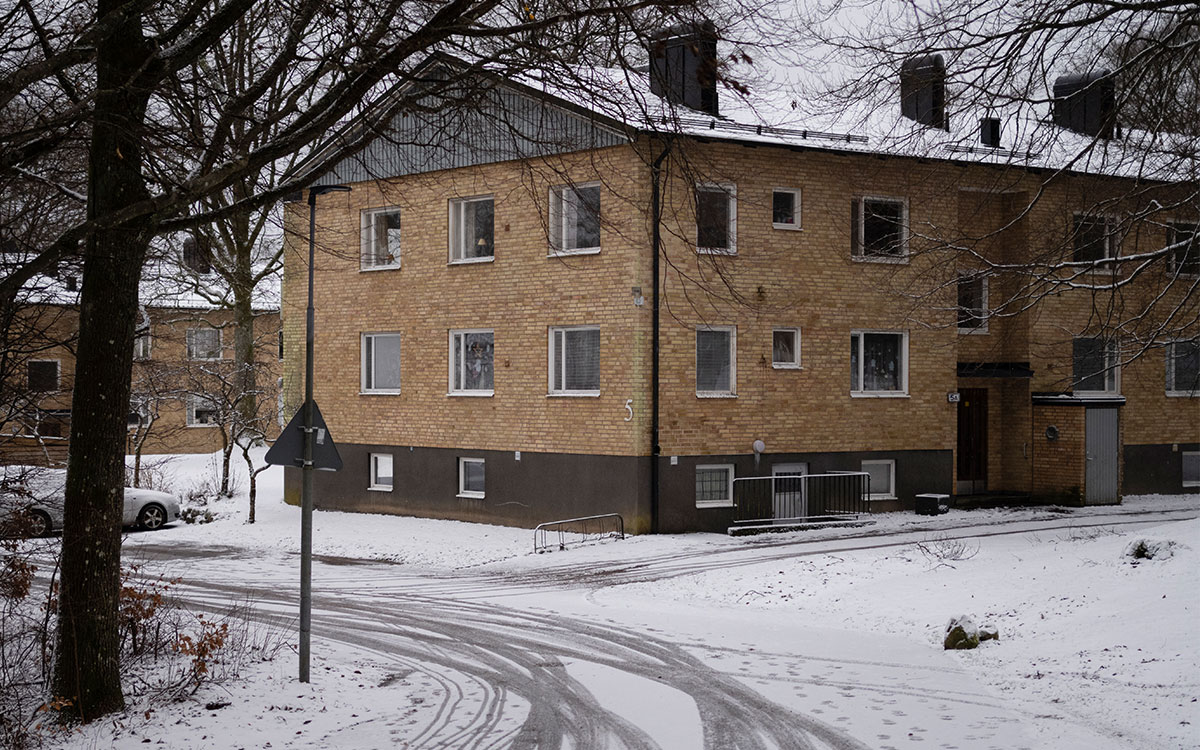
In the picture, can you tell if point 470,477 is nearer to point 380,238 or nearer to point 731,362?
point 380,238

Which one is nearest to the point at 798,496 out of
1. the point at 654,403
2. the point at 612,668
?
the point at 654,403

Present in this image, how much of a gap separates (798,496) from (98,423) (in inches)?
644

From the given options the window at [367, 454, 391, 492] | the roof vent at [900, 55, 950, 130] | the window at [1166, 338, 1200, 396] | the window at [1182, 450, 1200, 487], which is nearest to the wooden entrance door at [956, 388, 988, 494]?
the window at [1166, 338, 1200, 396]

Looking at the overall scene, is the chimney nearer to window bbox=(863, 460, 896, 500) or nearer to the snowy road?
the snowy road

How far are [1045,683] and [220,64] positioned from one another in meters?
10.1

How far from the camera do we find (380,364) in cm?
2670

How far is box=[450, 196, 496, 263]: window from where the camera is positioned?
80.9 feet

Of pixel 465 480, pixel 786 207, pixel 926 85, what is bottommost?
pixel 465 480

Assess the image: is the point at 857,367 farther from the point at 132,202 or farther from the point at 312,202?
the point at 132,202

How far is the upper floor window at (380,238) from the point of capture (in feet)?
86.9

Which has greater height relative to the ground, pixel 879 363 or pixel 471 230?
pixel 471 230

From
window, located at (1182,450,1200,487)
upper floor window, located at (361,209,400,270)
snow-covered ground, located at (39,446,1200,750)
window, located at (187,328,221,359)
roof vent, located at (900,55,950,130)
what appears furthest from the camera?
window, located at (187,328,221,359)

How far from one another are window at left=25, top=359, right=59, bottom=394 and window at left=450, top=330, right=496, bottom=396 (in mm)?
13083

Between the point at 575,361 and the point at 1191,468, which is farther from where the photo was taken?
the point at 1191,468
